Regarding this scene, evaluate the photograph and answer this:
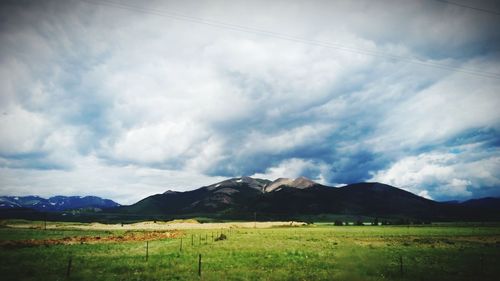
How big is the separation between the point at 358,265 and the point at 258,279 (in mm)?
14210

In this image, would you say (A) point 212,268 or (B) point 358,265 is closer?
(A) point 212,268

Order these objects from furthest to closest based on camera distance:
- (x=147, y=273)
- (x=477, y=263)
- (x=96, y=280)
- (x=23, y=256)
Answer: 1. (x=23, y=256)
2. (x=477, y=263)
3. (x=147, y=273)
4. (x=96, y=280)

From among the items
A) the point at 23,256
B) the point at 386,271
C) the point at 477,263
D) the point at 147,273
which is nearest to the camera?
the point at 147,273

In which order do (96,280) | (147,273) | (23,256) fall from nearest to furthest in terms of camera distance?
(96,280) < (147,273) < (23,256)

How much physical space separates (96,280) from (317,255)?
27.8 meters

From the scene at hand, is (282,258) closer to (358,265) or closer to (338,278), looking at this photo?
(358,265)

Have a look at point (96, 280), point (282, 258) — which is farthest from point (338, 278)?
point (96, 280)

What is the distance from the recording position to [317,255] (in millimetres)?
42000

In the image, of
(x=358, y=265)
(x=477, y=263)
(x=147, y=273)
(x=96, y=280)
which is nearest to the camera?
(x=96, y=280)

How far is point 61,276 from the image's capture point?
1099 inches

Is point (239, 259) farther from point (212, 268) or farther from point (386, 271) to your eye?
point (386, 271)

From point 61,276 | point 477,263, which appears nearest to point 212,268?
point 61,276

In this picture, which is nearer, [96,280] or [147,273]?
[96,280]

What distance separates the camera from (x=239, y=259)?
1479 inches
